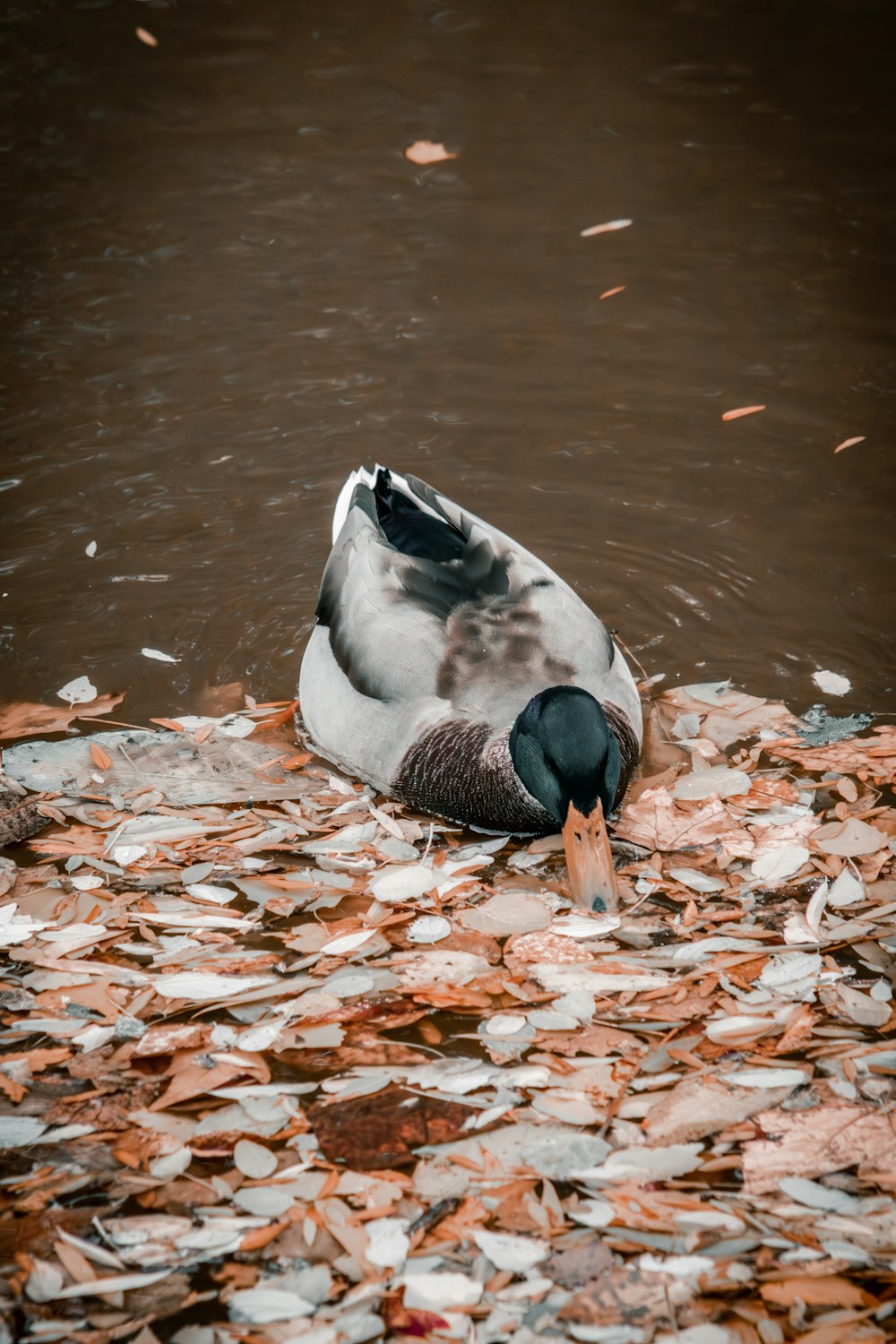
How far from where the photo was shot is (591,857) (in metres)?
3.89

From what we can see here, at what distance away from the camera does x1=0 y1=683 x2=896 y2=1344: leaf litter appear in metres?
2.66

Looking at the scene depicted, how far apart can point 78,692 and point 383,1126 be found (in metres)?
2.90

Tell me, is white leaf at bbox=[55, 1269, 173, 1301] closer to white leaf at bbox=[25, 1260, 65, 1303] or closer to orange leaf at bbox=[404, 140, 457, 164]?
white leaf at bbox=[25, 1260, 65, 1303]

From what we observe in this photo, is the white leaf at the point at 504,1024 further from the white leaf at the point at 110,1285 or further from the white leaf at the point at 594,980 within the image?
the white leaf at the point at 110,1285

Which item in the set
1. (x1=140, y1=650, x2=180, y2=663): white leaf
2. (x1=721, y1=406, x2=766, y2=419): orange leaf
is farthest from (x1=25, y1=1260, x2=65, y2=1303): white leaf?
(x1=721, y1=406, x2=766, y2=419): orange leaf

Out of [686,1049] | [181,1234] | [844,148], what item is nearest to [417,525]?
[686,1049]

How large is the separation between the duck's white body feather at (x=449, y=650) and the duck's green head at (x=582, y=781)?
1.56 ft

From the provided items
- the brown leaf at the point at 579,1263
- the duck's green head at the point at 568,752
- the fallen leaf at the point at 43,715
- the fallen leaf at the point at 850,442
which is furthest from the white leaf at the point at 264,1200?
the fallen leaf at the point at 850,442

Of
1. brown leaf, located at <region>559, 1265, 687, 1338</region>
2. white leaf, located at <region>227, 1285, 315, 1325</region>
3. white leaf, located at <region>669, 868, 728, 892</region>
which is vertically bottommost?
white leaf, located at <region>669, 868, 728, 892</region>

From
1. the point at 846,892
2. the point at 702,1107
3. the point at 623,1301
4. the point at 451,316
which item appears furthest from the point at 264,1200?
the point at 451,316

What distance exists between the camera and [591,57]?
417 inches

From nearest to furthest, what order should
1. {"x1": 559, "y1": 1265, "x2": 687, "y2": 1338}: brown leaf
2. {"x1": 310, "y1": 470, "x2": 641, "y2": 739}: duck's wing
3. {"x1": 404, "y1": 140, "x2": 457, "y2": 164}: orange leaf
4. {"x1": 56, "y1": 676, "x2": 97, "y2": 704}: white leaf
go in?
{"x1": 559, "y1": 1265, "x2": 687, "y2": 1338}: brown leaf
{"x1": 310, "y1": 470, "x2": 641, "y2": 739}: duck's wing
{"x1": 56, "y1": 676, "x2": 97, "y2": 704}: white leaf
{"x1": 404, "y1": 140, "x2": 457, "y2": 164}: orange leaf

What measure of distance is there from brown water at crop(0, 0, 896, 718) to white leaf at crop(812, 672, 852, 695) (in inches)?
2.1

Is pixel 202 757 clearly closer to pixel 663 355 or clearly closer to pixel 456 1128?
pixel 456 1128
